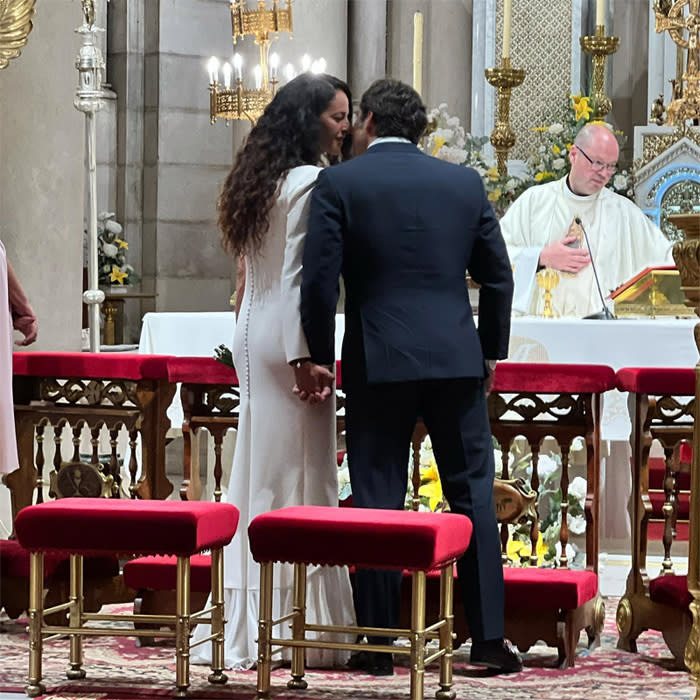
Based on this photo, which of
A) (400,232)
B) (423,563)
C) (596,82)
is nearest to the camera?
(423,563)

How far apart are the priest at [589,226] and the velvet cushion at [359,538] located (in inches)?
148

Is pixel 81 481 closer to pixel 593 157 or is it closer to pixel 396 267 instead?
pixel 396 267

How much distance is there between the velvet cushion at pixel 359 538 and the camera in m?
4.53

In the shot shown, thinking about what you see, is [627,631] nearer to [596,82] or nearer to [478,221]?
[478,221]

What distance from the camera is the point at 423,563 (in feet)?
14.8

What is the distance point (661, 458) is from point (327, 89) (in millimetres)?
2590

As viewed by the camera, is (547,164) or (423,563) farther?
(547,164)

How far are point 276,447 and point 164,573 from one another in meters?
0.67

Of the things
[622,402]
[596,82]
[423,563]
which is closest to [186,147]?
[596,82]

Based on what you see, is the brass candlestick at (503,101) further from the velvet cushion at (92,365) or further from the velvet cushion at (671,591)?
the velvet cushion at (671,591)

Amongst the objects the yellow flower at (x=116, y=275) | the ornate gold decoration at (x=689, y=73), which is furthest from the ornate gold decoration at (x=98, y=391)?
the yellow flower at (x=116, y=275)

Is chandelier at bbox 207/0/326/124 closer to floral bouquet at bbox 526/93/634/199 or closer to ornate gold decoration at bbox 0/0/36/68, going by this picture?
ornate gold decoration at bbox 0/0/36/68

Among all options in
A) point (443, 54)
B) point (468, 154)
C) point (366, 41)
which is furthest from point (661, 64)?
point (366, 41)

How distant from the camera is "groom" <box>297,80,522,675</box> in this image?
16.4ft
